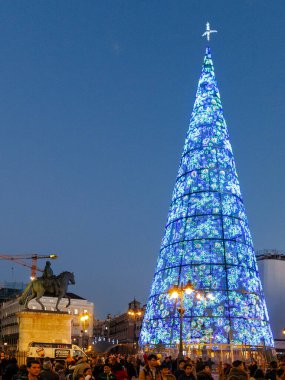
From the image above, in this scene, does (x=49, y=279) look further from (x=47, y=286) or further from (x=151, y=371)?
(x=151, y=371)

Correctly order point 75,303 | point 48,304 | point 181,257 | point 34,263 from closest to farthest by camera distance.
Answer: point 181,257 → point 48,304 → point 75,303 → point 34,263

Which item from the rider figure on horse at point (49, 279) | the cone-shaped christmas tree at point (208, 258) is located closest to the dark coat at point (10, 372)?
the rider figure on horse at point (49, 279)

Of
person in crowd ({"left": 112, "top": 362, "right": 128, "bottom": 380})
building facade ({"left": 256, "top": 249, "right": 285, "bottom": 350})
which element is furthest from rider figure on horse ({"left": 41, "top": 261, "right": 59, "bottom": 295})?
building facade ({"left": 256, "top": 249, "right": 285, "bottom": 350})

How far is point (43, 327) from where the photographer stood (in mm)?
28016

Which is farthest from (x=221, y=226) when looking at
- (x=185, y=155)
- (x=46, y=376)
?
(x=46, y=376)

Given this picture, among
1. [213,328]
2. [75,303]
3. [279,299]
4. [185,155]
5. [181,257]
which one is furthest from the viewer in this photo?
[75,303]

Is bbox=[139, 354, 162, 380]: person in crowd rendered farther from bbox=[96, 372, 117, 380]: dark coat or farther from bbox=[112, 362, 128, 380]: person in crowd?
bbox=[112, 362, 128, 380]: person in crowd

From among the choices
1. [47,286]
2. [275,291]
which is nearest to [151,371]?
[47,286]

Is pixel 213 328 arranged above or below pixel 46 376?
above

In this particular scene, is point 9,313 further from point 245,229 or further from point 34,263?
point 245,229

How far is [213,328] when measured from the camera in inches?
1297

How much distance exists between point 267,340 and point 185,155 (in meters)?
13.4

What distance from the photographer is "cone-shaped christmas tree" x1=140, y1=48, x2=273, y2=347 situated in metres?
33.4

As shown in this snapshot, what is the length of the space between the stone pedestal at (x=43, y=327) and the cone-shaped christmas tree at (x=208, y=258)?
749cm
